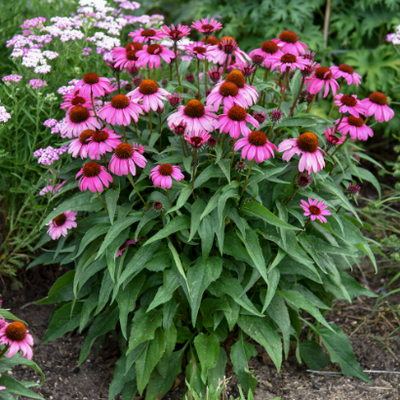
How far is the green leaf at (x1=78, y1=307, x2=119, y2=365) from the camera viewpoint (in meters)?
2.51

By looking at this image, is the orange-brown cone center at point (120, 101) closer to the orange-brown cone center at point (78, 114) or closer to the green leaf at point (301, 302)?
the orange-brown cone center at point (78, 114)

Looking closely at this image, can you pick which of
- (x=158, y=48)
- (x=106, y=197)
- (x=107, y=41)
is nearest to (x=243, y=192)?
(x=106, y=197)

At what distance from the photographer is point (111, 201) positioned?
88.0 inches

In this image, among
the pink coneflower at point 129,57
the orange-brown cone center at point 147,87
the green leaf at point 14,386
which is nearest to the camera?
the green leaf at point 14,386

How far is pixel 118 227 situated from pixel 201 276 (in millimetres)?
439

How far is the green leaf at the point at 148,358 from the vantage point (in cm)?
231

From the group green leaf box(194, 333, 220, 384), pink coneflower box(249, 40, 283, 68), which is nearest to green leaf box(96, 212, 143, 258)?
green leaf box(194, 333, 220, 384)

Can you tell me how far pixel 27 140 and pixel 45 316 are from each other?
109cm

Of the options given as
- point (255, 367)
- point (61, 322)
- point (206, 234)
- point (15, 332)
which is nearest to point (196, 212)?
point (206, 234)

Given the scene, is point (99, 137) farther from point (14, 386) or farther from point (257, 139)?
point (14, 386)

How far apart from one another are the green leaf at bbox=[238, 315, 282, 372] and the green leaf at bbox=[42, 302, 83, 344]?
889mm

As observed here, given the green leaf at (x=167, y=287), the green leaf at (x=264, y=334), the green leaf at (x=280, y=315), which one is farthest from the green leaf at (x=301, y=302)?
the green leaf at (x=167, y=287)

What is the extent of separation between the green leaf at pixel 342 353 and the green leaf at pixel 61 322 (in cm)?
134

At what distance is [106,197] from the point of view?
227cm
